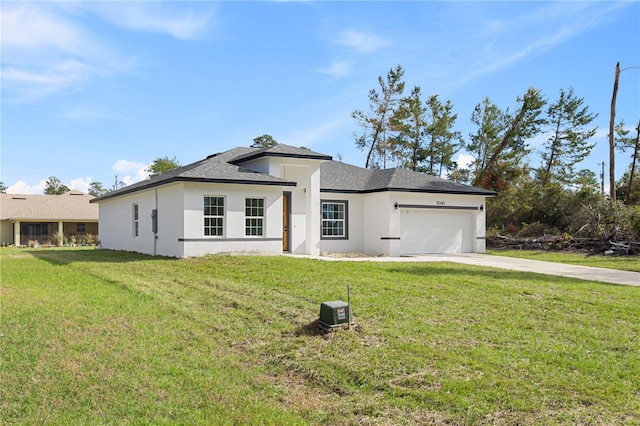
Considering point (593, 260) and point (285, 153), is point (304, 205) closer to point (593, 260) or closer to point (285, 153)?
point (285, 153)

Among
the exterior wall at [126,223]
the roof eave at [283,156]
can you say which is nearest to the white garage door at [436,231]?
the roof eave at [283,156]

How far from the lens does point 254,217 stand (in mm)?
18906

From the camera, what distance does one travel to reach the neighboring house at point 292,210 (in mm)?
18141

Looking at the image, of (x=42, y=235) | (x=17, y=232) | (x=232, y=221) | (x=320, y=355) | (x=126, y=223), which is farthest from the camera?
(x=42, y=235)

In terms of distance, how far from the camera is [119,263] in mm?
17469

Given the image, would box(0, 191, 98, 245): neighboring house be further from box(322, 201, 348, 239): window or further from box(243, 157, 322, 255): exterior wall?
box(322, 201, 348, 239): window

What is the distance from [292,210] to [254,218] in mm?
2472

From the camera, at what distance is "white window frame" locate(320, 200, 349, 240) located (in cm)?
2202

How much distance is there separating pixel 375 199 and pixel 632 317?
47.4 feet

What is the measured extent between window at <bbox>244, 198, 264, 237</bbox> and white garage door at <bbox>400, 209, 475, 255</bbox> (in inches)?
256

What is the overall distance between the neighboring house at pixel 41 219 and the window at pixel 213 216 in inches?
1030

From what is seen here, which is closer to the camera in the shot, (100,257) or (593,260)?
(593,260)

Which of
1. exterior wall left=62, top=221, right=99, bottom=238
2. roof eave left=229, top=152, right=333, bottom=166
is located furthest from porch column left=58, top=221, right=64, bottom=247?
roof eave left=229, top=152, right=333, bottom=166

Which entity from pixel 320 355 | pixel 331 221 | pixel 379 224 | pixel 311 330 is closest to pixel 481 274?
pixel 311 330
